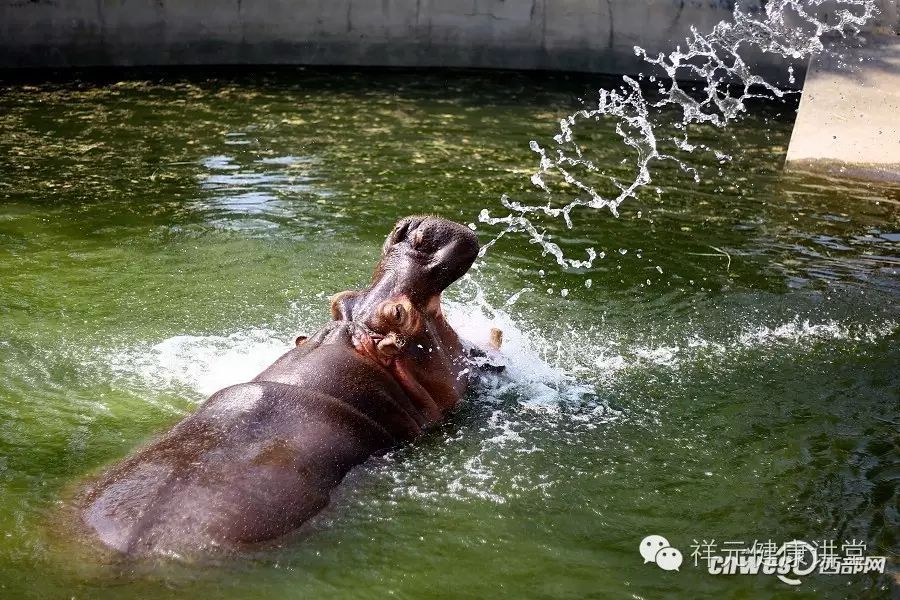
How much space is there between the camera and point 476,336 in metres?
6.51

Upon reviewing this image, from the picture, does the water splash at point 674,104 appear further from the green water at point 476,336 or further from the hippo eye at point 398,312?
the hippo eye at point 398,312

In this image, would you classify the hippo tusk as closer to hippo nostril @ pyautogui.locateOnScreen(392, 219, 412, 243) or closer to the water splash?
hippo nostril @ pyautogui.locateOnScreen(392, 219, 412, 243)

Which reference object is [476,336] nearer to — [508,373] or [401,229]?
[508,373]

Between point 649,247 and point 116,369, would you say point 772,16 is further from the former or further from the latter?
point 116,369

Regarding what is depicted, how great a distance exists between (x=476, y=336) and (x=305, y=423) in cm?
189

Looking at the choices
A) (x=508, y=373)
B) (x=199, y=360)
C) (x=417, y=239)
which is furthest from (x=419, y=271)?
(x=199, y=360)

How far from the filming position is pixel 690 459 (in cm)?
575

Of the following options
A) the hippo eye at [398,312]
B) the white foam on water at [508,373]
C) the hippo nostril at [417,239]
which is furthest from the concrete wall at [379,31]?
the hippo eye at [398,312]

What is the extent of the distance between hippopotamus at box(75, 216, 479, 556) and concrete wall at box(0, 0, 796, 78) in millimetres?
10542

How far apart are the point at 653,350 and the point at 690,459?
4.58 ft

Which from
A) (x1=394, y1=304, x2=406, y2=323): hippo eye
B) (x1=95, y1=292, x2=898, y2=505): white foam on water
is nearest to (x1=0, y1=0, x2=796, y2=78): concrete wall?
(x1=95, y1=292, x2=898, y2=505): white foam on water

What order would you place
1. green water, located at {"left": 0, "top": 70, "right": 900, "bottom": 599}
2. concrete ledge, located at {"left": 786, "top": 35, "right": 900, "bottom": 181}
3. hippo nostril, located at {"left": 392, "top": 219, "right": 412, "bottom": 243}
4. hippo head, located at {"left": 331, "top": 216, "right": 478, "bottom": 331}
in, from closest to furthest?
1. green water, located at {"left": 0, "top": 70, "right": 900, "bottom": 599}
2. hippo head, located at {"left": 331, "top": 216, "right": 478, "bottom": 331}
3. hippo nostril, located at {"left": 392, "top": 219, "right": 412, "bottom": 243}
4. concrete ledge, located at {"left": 786, "top": 35, "right": 900, "bottom": 181}

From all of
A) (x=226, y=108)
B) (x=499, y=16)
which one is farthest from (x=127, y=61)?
(x=499, y=16)

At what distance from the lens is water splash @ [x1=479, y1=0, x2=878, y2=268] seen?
9.93 metres
